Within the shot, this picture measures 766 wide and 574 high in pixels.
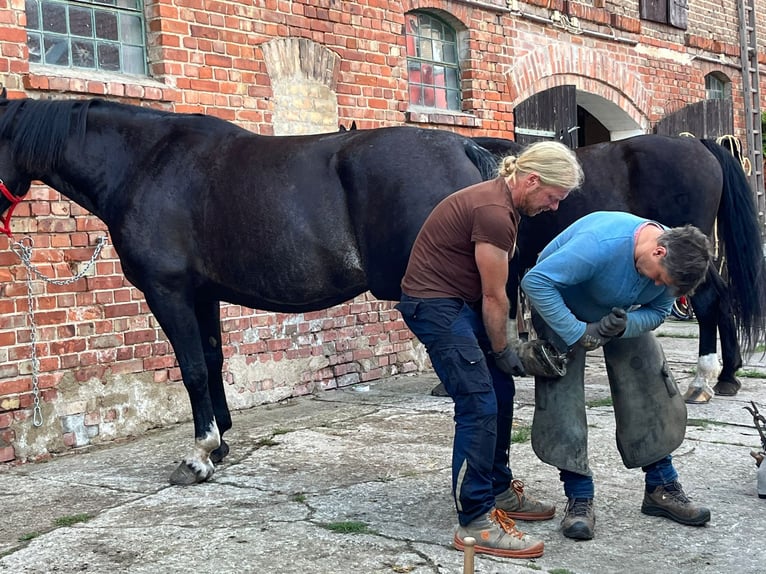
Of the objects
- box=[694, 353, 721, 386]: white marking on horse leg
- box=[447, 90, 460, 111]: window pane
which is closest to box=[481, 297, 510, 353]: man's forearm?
box=[694, 353, 721, 386]: white marking on horse leg

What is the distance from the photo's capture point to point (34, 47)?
6.02 m

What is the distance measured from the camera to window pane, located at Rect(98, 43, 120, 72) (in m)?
6.40

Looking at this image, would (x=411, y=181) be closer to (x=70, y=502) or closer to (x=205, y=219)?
(x=205, y=219)

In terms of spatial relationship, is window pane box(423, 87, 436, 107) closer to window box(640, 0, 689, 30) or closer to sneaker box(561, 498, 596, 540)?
window box(640, 0, 689, 30)

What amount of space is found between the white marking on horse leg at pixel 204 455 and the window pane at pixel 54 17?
9.50 ft

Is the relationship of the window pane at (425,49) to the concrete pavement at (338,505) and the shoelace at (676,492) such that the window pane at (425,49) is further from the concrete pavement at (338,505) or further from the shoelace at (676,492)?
the shoelace at (676,492)

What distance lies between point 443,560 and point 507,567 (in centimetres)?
25

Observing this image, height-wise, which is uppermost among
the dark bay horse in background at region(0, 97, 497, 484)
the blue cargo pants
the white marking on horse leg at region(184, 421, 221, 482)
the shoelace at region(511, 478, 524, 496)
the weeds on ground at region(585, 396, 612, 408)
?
the dark bay horse in background at region(0, 97, 497, 484)

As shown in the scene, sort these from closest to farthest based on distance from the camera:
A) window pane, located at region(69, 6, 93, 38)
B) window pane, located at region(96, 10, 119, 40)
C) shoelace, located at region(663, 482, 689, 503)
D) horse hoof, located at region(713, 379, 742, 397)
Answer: shoelace, located at region(663, 482, 689, 503) → window pane, located at region(69, 6, 93, 38) → window pane, located at region(96, 10, 119, 40) → horse hoof, located at region(713, 379, 742, 397)

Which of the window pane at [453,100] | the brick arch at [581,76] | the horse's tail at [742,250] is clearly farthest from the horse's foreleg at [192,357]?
the brick arch at [581,76]

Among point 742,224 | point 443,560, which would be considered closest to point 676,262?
point 443,560

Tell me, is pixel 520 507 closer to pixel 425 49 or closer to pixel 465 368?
pixel 465 368

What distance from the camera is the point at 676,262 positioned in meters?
3.49

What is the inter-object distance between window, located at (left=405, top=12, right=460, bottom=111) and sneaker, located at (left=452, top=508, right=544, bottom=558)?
568 cm
